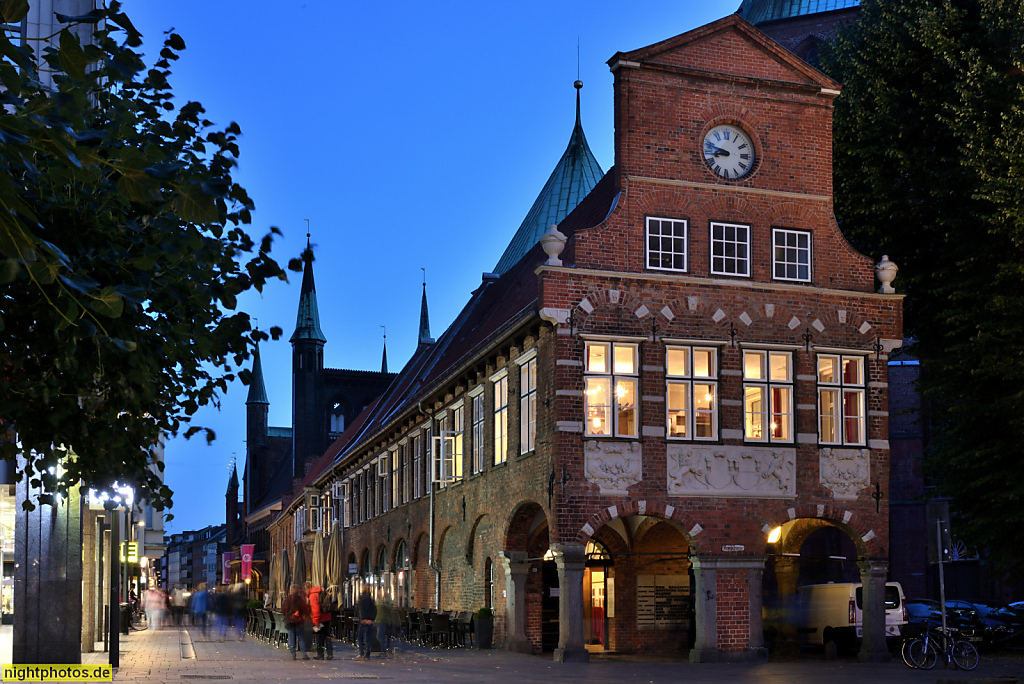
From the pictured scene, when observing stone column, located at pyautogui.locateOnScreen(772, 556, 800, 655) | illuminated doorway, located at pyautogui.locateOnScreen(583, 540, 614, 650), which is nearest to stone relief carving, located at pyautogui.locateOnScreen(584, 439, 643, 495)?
illuminated doorway, located at pyautogui.locateOnScreen(583, 540, 614, 650)

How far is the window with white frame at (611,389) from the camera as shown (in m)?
24.9

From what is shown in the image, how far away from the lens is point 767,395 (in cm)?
2594

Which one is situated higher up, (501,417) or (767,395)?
(767,395)

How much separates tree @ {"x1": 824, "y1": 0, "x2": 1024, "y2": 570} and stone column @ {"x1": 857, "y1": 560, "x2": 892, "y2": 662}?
8.43ft

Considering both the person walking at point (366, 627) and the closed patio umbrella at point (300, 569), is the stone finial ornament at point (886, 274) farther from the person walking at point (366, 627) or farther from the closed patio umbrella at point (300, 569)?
the closed patio umbrella at point (300, 569)

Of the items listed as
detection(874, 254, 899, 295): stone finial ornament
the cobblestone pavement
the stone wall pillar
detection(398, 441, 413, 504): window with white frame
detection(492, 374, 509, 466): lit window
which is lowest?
the cobblestone pavement

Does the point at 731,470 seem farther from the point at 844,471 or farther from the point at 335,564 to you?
the point at 335,564

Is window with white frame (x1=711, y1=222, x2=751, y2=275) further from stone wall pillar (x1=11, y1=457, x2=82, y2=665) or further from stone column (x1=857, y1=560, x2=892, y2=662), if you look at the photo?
stone wall pillar (x1=11, y1=457, x2=82, y2=665)

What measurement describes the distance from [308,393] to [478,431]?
6642 centimetres

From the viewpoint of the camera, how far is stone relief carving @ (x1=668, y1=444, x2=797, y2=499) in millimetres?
25094

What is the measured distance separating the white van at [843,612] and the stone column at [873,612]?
2.49 ft

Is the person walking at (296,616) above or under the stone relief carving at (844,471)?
under

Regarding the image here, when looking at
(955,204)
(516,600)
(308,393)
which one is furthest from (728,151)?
(308,393)

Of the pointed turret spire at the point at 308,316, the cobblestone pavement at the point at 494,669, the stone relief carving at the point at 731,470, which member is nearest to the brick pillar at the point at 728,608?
the cobblestone pavement at the point at 494,669
